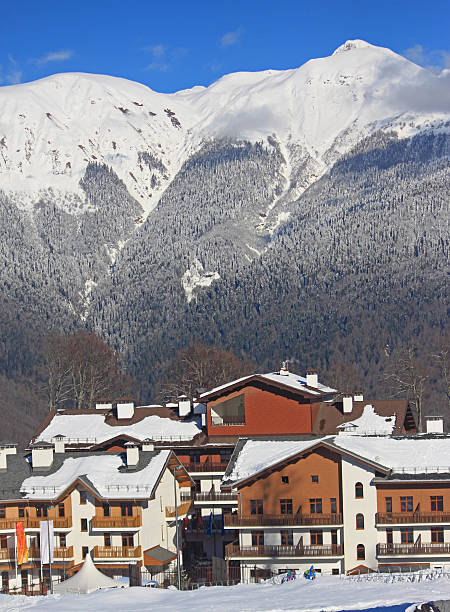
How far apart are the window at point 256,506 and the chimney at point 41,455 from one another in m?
14.1

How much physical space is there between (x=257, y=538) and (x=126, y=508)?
805 centimetres

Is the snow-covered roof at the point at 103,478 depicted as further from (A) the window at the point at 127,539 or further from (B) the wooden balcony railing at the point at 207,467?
(B) the wooden balcony railing at the point at 207,467

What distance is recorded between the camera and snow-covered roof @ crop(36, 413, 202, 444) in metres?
84.3

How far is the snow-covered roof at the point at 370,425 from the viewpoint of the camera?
83312mm

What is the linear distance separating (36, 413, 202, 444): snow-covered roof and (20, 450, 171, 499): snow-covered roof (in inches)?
390

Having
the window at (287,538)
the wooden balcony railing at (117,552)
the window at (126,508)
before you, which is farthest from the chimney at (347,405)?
the wooden balcony railing at (117,552)

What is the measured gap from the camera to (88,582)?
189ft

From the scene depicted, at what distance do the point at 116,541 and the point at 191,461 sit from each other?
14.4 metres

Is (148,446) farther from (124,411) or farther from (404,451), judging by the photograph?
(404,451)

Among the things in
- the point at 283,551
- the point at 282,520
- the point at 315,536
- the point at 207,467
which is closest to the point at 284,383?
the point at 207,467

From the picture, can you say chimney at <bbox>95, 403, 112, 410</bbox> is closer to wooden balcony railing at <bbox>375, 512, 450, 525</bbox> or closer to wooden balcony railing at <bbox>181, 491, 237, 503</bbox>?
wooden balcony railing at <bbox>181, 491, 237, 503</bbox>

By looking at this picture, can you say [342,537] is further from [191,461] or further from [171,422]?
[171,422]

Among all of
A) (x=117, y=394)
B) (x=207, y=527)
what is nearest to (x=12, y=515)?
(x=207, y=527)

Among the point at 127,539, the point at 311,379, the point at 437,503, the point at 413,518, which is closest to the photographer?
the point at 413,518
